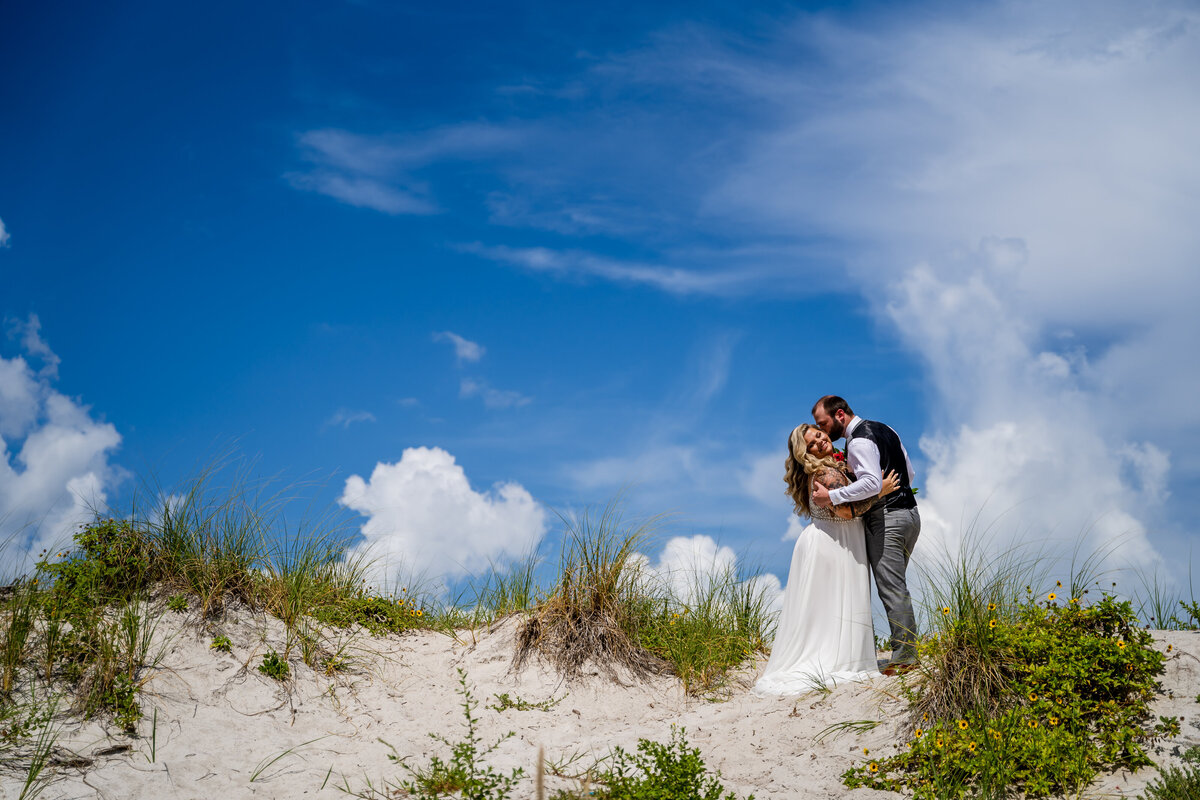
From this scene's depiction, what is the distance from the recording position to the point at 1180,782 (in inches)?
184

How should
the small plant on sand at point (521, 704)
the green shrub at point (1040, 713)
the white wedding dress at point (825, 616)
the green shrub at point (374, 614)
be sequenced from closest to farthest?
the green shrub at point (1040, 713) < the white wedding dress at point (825, 616) < the small plant on sand at point (521, 704) < the green shrub at point (374, 614)

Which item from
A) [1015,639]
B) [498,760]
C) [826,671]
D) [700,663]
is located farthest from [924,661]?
[498,760]

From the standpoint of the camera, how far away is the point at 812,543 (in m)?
→ 7.35

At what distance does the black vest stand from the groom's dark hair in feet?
0.92

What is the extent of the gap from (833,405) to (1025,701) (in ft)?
10.2

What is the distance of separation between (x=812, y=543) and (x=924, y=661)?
1521 mm

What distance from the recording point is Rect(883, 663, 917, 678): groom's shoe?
20.6 feet

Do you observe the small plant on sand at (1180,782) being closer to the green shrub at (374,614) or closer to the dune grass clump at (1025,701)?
the dune grass clump at (1025,701)

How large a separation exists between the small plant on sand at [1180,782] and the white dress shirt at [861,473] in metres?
2.83

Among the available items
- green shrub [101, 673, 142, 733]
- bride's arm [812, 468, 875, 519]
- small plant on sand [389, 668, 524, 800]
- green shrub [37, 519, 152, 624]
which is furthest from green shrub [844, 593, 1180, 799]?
green shrub [37, 519, 152, 624]

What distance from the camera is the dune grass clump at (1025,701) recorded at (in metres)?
5.12

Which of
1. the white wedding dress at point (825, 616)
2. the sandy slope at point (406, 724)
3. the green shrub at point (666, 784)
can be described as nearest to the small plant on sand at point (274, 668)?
the sandy slope at point (406, 724)

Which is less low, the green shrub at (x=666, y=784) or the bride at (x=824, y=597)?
the bride at (x=824, y=597)

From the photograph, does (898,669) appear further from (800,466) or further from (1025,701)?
(800,466)
